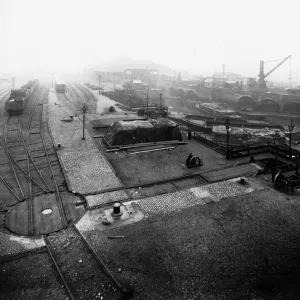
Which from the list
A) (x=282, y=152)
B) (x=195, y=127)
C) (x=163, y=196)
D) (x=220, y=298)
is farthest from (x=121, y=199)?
(x=195, y=127)

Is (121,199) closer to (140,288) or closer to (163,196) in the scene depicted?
(163,196)

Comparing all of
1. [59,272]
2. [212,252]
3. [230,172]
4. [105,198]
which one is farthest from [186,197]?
[59,272]

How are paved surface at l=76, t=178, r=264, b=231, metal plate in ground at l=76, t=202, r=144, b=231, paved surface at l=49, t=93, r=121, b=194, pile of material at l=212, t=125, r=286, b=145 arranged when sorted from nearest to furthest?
metal plate in ground at l=76, t=202, r=144, b=231
paved surface at l=76, t=178, r=264, b=231
paved surface at l=49, t=93, r=121, b=194
pile of material at l=212, t=125, r=286, b=145

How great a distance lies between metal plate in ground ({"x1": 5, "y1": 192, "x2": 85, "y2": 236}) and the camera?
883 centimetres

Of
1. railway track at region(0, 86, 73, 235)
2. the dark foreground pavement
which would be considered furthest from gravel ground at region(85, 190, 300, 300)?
railway track at region(0, 86, 73, 235)

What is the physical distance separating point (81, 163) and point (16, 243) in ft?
23.6

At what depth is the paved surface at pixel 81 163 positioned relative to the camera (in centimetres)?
1216

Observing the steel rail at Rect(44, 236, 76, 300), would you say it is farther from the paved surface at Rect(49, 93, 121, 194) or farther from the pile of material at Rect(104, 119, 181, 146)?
the pile of material at Rect(104, 119, 181, 146)

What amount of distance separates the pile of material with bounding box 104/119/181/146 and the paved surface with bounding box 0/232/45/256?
1022cm

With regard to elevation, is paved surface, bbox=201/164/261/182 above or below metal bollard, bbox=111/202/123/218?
above

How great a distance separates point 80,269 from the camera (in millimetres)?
6996

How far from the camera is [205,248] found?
7953 millimetres

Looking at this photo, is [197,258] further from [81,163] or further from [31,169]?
[31,169]

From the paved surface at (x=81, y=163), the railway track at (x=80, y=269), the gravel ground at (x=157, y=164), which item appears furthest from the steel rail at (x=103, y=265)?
the gravel ground at (x=157, y=164)
